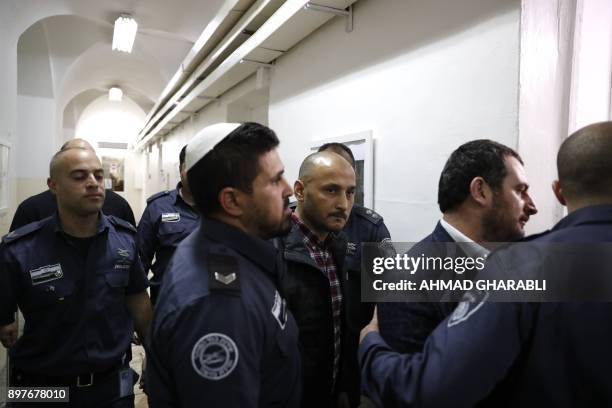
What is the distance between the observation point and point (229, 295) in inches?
33.7

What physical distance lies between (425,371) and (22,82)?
24.4 ft

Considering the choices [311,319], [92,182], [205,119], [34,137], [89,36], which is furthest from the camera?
[89,36]

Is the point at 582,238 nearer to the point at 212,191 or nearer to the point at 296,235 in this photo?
the point at 212,191

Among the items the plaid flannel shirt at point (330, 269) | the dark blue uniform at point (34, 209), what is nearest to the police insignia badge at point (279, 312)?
the plaid flannel shirt at point (330, 269)

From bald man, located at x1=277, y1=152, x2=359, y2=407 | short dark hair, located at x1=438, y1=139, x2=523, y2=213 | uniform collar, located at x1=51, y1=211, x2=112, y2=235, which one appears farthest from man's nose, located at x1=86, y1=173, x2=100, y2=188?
short dark hair, located at x1=438, y1=139, x2=523, y2=213

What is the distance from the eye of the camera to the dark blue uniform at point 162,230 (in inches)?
99.7

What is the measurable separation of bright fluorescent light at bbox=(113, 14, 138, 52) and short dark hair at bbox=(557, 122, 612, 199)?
593 cm

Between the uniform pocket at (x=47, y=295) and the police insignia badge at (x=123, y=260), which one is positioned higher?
the police insignia badge at (x=123, y=260)

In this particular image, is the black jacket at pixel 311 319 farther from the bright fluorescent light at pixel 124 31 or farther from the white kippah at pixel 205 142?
the bright fluorescent light at pixel 124 31

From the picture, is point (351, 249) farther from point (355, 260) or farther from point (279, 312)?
point (279, 312)

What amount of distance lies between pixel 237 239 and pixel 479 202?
0.76 metres

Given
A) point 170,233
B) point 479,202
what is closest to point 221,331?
point 479,202

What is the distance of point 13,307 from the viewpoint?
1.71 metres

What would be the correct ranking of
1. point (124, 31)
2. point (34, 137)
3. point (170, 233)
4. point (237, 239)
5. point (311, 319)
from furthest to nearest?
point (34, 137), point (124, 31), point (170, 233), point (311, 319), point (237, 239)
